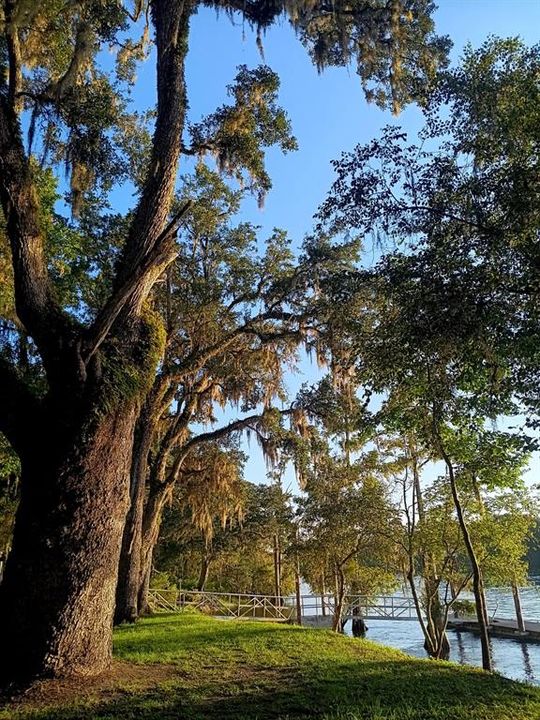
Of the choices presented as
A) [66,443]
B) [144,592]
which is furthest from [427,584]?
[66,443]

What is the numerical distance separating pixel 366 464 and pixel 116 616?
22.4 feet

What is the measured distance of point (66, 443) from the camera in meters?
4.64

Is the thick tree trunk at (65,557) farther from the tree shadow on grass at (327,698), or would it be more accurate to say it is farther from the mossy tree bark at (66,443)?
the tree shadow on grass at (327,698)

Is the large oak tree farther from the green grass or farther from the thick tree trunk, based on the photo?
the green grass

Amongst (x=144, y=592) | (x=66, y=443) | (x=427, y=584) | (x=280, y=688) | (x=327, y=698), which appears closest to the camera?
(x=327, y=698)

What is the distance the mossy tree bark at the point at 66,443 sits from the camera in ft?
13.9

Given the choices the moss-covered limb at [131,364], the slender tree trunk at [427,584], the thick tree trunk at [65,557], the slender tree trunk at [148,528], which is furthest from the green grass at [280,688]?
the slender tree trunk at [427,584]

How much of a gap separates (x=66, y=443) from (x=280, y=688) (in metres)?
2.77

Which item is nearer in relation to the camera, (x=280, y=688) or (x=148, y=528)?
(x=280, y=688)

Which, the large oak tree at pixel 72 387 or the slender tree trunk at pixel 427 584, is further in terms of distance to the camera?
the slender tree trunk at pixel 427 584

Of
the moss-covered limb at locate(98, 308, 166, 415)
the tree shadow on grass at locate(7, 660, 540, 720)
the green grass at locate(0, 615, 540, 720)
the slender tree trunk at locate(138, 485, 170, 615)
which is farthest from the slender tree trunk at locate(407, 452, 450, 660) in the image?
the moss-covered limb at locate(98, 308, 166, 415)

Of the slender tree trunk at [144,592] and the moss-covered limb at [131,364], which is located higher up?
the moss-covered limb at [131,364]

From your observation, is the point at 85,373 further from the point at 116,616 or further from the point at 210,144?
the point at 116,616

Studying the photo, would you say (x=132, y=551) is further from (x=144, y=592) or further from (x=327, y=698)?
(x=327, y=698)
